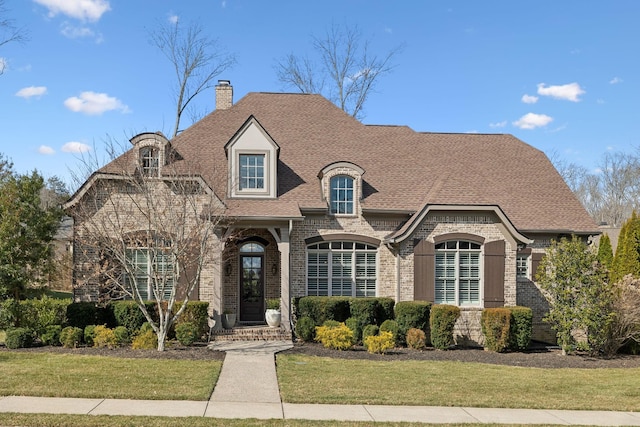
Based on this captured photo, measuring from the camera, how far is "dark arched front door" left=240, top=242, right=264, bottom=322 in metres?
19.8

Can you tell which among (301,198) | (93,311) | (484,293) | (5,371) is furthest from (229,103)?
(5,371)

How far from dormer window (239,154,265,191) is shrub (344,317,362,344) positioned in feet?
19.0

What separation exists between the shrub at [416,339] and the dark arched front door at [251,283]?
19.1ft

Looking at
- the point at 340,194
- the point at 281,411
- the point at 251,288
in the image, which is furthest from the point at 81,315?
the point at 281,411

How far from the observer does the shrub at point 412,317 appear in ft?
55.7

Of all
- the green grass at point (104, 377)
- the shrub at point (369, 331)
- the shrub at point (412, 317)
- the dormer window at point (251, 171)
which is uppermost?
the dormer window at point (251, 171)

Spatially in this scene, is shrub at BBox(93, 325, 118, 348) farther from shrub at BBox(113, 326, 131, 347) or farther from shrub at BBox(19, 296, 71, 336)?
shrub at BBox(19, 296, 71, 336)

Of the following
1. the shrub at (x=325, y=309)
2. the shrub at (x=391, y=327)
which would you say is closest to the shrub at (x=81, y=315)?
the shrub at (x=325, y=309)

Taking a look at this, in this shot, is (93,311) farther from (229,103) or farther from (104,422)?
(229,103)

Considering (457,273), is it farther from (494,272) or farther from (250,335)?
(250,335)

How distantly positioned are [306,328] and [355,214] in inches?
187

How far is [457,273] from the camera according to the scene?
18.3 m

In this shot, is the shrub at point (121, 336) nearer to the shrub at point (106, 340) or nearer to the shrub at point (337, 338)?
the shrub at point (106, 340)

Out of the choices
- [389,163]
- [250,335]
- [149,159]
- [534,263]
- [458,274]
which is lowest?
[250,335]
